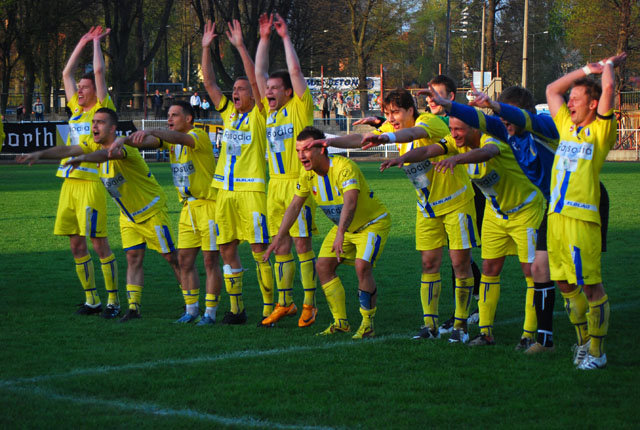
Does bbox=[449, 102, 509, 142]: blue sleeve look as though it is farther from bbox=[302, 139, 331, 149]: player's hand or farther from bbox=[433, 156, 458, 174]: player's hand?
bbox=[302, 139, 331, 149]: player's hand

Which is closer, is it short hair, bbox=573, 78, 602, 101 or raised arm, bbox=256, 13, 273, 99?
short hair, bbox=573, 78, 602, 101

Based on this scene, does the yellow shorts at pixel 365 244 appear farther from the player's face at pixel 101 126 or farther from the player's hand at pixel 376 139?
the player's face at pixel 101 126

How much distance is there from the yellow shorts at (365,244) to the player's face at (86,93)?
10.8 ft

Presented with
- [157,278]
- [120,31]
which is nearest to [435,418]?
[157,278]

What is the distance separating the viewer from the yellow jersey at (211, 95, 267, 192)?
321 inches

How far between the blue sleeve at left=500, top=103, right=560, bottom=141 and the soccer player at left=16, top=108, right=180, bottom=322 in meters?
3.94

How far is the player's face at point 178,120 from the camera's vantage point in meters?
8.45

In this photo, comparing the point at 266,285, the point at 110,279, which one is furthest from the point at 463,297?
the point at 110,279

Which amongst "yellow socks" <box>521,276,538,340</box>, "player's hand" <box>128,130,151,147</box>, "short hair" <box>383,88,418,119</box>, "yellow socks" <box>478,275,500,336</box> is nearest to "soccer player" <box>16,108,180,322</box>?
"player's hand" <box>128,130,151,147</box>

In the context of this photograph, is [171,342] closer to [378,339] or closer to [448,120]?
[378,339]

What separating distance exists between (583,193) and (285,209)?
10.0 ft

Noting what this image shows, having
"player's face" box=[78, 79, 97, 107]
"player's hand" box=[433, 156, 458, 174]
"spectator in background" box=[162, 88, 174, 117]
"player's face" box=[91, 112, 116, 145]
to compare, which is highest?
"spectator in background" box=[162, 88, 174, 117]

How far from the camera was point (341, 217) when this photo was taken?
7.18 m

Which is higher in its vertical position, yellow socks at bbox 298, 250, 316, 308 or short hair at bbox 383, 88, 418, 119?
short hair at bbox 383, 88, 418, 119
